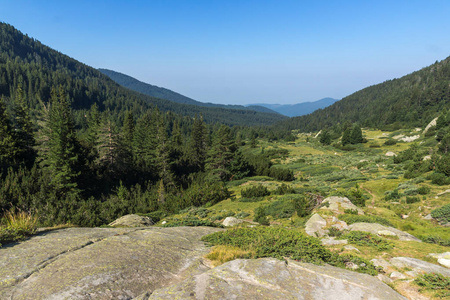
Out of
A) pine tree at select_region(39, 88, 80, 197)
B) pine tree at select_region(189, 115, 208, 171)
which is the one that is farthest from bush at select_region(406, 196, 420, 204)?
pine tree at select_region(189, 115, 208, 171)

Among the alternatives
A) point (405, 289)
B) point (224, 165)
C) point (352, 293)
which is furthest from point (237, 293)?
point (224, 165)

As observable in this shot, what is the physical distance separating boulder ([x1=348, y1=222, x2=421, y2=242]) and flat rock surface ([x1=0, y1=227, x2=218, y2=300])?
794 cm

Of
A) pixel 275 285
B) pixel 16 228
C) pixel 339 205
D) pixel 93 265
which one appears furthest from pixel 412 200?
pixel 16 228

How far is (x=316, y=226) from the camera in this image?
1176 cm

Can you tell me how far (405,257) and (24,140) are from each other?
5330cm

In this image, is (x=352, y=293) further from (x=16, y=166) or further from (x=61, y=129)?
(x=16, y=166)

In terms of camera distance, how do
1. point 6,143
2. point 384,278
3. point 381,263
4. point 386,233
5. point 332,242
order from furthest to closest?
1. point 6,143
2. point 386,233
3. point 332,242
4. point 381,263
5. point 384,278

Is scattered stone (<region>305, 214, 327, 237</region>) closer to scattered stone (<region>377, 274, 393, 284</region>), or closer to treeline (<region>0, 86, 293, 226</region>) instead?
scattered stone (<region>377, 274, 393, 284</region>)

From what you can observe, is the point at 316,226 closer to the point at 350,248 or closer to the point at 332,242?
the point at 332,242

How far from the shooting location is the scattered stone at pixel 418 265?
6152 millimetres

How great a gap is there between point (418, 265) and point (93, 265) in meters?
8.90

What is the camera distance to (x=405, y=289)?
18.2ft

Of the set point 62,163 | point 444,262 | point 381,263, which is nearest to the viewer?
point 444,262

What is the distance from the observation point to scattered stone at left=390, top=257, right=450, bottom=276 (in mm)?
6152
